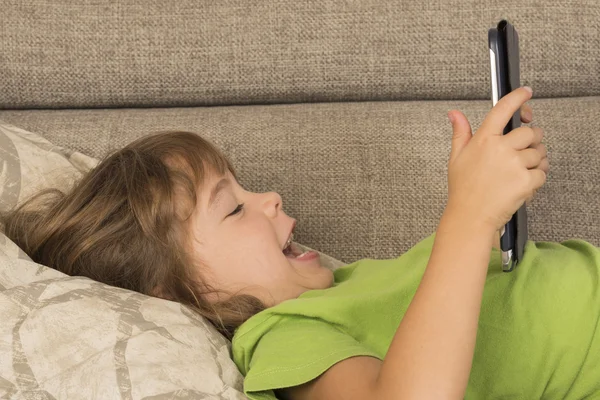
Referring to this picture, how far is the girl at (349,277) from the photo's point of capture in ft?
2.93

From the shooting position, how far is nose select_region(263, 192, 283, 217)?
4.14 feet

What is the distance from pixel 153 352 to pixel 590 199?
0.89 metres

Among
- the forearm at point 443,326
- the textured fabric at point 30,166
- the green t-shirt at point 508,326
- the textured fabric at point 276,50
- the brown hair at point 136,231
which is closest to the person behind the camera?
the forearm at point 443,326

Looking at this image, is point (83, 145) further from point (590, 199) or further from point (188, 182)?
point (590, 199)

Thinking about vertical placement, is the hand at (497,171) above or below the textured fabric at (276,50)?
below

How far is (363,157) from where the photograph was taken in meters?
1.56

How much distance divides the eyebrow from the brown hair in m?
0.02

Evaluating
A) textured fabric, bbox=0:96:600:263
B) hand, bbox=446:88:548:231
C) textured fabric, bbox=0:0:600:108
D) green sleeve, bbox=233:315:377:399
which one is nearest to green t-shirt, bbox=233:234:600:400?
green sleeve, bbox=233:315:377:399

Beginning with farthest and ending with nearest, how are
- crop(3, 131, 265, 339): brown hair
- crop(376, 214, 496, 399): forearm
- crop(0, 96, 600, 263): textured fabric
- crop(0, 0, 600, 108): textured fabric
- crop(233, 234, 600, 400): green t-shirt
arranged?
1. crop(0, 0, 600, 108): textured fabric
2. crop(0, 96, 600, 263): textured fabric
3. crop(3, 131, 265, 339): brown hair
4. crop(233, 234, 600, 400): green t-shirt
5. crop(376, 214, 496, 399): forearm

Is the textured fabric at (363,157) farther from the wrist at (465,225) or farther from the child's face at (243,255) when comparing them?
the wrist at (465,225)

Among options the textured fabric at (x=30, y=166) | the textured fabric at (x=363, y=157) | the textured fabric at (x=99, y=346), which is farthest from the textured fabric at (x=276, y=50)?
Result: the textured fabric at (x=99, y=346)

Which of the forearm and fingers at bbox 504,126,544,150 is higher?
fingers at bbox 504,126,544,150

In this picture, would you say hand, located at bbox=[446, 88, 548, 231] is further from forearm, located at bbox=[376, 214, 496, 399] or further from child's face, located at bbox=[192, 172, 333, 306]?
child's face, located at bbox=[192, 172, 333, 306]

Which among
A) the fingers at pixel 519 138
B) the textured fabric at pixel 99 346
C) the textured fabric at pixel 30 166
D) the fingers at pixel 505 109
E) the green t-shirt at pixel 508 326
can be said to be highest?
the fingers at pixel 505 109
